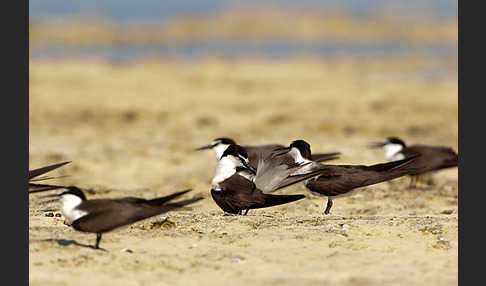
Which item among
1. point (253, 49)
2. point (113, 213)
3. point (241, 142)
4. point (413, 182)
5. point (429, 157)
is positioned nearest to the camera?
point (113, 213)

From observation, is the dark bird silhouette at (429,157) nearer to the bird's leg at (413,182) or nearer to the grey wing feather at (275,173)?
the bird's leg at (413,182)

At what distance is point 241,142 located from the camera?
1177 cm

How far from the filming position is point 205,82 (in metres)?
18.3

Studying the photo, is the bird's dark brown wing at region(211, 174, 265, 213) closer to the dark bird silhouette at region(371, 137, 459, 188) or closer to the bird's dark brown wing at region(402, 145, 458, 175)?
the dark bird silhouette at region(371, 137, 459, 188)

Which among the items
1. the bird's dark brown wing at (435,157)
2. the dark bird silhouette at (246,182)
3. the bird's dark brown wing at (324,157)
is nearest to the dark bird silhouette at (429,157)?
the bird's dark brown wing at (435,157)

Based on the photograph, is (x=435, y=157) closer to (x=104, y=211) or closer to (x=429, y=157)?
(x=429, y=157)

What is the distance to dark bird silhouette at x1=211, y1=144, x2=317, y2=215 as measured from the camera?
5879 millimetres

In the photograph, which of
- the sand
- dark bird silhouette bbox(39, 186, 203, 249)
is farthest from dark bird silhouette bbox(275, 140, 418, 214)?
dark bird silhouette bbox(39, 186, 203, 249)

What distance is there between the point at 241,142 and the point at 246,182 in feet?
18.8

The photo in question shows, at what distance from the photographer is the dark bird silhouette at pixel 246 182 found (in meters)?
5.88

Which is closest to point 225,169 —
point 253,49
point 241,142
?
point 241,142

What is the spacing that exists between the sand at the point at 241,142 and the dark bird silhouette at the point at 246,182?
176 millimetres

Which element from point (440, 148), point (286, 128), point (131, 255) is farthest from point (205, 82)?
point (131, 255)

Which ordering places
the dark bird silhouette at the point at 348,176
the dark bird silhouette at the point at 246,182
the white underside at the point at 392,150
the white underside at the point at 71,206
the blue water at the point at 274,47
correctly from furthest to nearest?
1. the blue water at the point at 274,47
2. the white underside at the point at 392,150
3. the dark bird silhouette at the point at 348,176
4. the dark bird silhouette at the point at 246,182
5. the white underside at the point at 71,206
